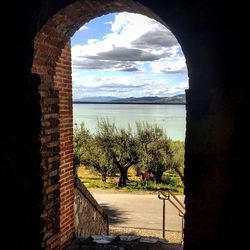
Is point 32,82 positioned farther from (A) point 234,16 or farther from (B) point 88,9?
(A) point 234,16

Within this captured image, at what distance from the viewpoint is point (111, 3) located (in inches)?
194

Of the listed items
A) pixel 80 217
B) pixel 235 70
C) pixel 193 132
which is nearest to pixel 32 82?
pixel 193 132

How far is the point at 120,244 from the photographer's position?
21.1ft

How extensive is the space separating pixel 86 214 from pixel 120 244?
1.67m

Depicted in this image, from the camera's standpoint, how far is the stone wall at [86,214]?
24.2 feet

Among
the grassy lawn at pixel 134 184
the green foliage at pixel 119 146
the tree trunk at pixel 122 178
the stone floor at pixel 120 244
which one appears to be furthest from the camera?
the green foliage at pixel 119 146

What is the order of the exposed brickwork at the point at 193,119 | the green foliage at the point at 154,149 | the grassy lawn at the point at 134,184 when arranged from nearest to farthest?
1. the exposed brickwork at the point at 193,119
2. the grassy lawn at the point at 134,184
3. the green foliage at the point at 154,149

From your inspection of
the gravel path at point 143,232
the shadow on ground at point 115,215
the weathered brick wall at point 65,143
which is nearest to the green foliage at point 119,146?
the shadow on ground at point 115,215

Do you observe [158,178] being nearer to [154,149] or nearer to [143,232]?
[154,149]

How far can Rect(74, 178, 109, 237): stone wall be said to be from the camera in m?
7.38

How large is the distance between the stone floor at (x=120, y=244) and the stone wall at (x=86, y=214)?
76 centimetres

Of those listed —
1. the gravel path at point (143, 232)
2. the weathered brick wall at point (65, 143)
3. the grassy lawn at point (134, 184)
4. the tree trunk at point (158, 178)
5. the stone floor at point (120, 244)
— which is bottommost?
the grassy lawn at point (134, 184)

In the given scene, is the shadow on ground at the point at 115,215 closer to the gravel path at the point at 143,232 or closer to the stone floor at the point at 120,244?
the gravel path at the point at 143,232

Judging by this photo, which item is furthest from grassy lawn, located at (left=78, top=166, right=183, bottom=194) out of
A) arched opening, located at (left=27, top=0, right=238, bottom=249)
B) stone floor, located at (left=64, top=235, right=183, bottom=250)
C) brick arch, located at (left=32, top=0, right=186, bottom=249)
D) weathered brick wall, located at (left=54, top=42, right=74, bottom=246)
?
arched opening, located at (left=27, top=0, right=238, bottom=249)
